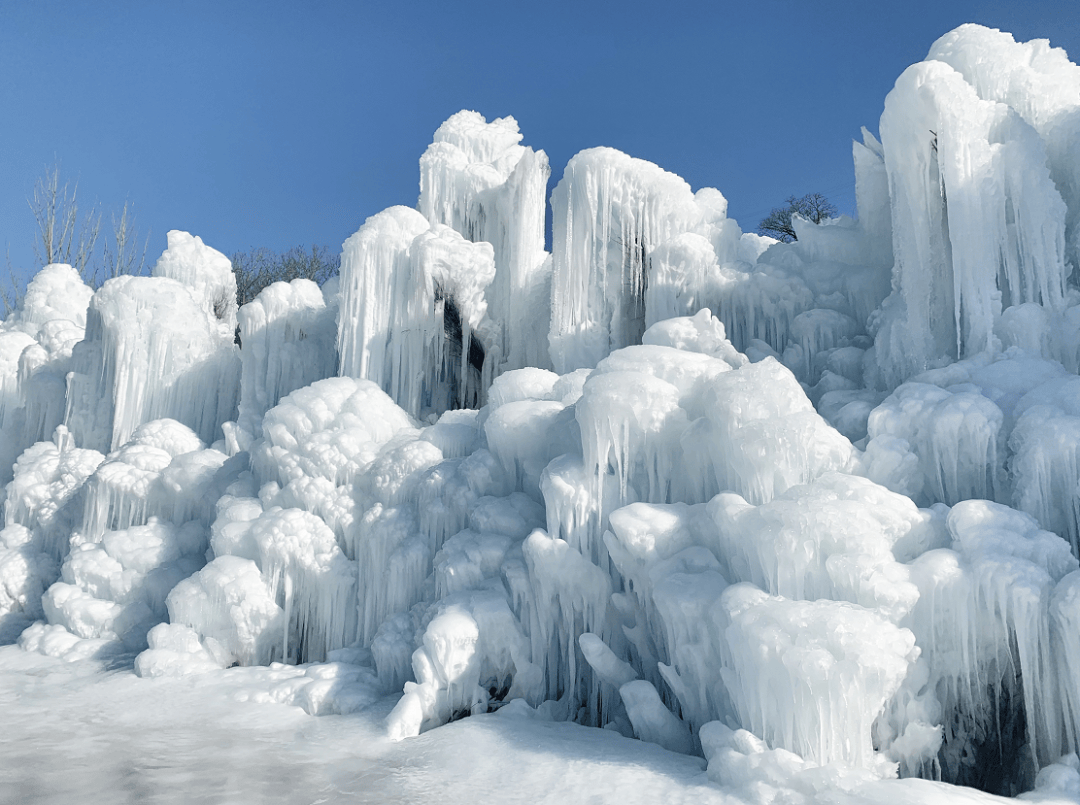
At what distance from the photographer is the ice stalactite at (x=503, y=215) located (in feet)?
47.0

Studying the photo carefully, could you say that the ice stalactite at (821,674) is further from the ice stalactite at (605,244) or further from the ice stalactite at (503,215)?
the ice stalactite at (503,215)

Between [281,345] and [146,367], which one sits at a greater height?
[281,345]

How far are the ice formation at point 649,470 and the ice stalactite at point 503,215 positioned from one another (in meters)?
0.10

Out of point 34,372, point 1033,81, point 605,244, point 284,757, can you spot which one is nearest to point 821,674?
point 284,757

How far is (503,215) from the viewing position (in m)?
15.6

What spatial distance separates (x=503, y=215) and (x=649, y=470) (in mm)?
9139

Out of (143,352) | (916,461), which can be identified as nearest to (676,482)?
(916,461)

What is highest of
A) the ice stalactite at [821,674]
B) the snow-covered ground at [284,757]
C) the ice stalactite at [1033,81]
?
the ice stalactite at [1033,81]

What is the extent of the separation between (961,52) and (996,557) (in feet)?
25.2

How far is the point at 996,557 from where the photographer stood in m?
5.86

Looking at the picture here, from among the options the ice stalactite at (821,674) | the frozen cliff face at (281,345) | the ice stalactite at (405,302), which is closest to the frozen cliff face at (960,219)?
the ice stalactite at (821,674)

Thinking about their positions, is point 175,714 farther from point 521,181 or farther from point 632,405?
point 521,181

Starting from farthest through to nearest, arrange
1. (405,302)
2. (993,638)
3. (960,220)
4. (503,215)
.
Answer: (503,215) → (405,302) → (960,220) → (993,638)

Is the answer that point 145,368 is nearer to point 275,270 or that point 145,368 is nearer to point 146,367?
point 146,367
